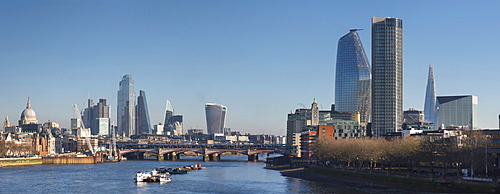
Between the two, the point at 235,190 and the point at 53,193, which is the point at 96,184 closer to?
the point at 53,193

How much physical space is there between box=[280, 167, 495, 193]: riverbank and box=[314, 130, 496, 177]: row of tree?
767 cm

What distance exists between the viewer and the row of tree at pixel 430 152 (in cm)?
11236

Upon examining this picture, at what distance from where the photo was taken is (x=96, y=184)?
128m

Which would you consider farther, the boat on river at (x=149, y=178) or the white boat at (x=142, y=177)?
the boat on river at (x=149, y=178)

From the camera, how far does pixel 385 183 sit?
116250 mm

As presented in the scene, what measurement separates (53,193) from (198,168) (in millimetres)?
88637

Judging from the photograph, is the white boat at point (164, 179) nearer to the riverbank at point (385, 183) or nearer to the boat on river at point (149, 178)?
the boat on river at point (149, 178)

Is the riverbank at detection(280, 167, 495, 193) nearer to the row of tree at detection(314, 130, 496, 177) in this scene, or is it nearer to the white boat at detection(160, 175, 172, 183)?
the row of tree at detection(314, 130, 496, 177)

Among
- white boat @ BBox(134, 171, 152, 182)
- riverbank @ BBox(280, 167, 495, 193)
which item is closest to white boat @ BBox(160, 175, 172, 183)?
white boat @ BBox(134, 171, 152, 182)

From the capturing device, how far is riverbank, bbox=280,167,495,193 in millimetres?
96312

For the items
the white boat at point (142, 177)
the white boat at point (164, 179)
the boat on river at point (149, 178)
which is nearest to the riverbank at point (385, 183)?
the white boat at point (164, 179)

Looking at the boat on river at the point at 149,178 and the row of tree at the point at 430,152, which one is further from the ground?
the row of tree at the point at 430,152

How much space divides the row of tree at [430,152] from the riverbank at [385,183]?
25.2 feet

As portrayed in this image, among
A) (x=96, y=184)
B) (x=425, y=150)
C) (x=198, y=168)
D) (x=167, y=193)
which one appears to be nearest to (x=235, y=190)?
(x=167, y=193)
